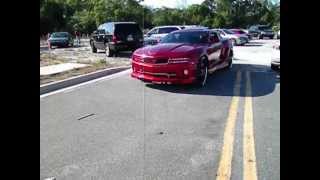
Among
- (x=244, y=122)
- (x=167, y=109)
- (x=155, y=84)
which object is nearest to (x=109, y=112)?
(x=167, y=109)

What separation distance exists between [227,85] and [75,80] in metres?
3.90

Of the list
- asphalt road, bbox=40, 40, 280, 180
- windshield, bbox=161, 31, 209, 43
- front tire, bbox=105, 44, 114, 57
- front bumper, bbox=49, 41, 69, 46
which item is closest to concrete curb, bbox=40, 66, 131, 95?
asphalt road, bbox=40, 40, 280, 180

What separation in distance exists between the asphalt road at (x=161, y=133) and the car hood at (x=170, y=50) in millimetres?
810

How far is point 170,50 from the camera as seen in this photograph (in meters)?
9.61

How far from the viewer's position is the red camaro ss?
941 cm

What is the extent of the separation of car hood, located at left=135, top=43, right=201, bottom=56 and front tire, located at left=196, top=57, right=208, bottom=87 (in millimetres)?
367

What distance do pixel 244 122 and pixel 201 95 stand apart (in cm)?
260

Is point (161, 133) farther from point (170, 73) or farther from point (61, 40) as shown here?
point (61, 40)

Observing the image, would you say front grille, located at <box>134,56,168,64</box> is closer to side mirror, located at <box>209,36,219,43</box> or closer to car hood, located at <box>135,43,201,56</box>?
car hood, located at <box>135,43,201,56</box>

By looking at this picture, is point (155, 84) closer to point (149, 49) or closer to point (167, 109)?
point (149, 49)

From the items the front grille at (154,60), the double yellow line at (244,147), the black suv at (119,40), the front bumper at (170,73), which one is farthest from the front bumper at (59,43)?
the double yellow line at (244,147)

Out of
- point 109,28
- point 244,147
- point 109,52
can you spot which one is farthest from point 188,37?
point 109,52
